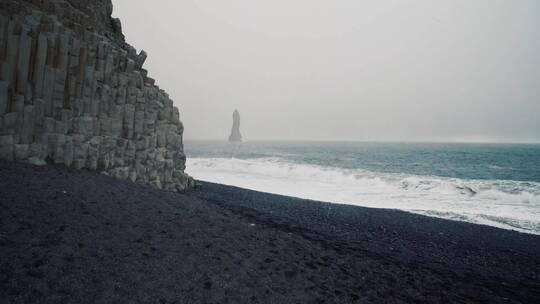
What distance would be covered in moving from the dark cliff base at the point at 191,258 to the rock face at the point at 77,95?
3.79 ft

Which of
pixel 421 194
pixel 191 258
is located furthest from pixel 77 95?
pixel 421 194

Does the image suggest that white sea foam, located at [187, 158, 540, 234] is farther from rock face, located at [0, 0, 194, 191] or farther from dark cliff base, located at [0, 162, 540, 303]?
rock face, located at [0, 0, 194, 191]

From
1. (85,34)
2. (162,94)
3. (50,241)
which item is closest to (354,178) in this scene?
(162,94)

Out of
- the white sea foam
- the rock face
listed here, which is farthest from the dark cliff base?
the white sea foam

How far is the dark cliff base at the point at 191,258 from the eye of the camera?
3.88m

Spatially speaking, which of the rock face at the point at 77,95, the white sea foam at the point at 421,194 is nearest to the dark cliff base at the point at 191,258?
the rock face at the point at 77,95

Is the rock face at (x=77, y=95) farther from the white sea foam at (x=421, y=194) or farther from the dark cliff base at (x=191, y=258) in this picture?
the white sea foam at (x=421, y=194)

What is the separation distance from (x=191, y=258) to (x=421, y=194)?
73.5ft

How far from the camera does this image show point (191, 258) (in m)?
5.16

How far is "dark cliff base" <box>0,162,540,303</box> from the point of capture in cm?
388

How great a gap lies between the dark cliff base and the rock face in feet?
3.79

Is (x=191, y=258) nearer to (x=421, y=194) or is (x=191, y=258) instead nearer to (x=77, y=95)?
(x=77, y=95)

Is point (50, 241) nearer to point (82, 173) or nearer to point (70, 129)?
point (82, 173)

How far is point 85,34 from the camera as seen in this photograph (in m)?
9.39
